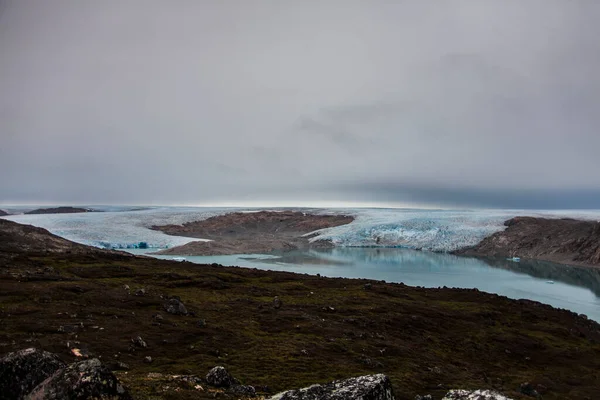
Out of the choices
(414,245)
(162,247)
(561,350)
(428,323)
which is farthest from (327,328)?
(414,245)

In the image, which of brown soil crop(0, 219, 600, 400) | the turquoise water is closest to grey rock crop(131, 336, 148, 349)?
brown soil crop(0, 219, 600, 400)

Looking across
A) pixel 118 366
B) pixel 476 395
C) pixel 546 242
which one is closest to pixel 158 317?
pixel 118 366

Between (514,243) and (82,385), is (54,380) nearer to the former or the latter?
(82,385)

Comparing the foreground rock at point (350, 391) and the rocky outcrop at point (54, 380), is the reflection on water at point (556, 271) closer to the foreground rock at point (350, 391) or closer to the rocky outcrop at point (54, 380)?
the foreground rock at point (350, 391)

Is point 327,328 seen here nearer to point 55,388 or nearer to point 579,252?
point 55,388

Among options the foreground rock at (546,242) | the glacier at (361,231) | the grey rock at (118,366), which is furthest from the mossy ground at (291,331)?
the glacier at (361,231)

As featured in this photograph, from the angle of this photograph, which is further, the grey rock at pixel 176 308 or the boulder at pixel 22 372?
the grey rock at pixel 176 308
